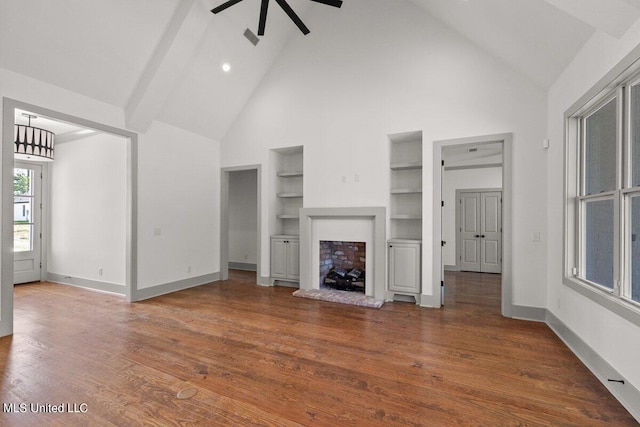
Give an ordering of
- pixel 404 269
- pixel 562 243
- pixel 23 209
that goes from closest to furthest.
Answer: pixel 562 243 < pixel 404 269 < pixel 23 209

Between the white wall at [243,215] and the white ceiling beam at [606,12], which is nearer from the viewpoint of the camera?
the white ceiling beam at [606,12]

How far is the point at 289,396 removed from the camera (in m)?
2.05

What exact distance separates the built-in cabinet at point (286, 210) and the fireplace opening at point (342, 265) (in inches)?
19.9

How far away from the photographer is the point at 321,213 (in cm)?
485

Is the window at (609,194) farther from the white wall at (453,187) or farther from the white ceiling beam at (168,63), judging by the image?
the white ceiling beam at (168,63)

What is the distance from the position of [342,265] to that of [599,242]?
331cm

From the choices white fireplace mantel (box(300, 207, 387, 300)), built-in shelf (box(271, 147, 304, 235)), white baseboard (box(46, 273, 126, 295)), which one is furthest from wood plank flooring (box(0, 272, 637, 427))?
built-in shelf (box(271, 147, 304, 235))

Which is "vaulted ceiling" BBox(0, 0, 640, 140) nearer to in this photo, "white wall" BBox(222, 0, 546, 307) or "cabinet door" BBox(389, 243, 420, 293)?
"white wall" BBox(222, 0, 546, 307)

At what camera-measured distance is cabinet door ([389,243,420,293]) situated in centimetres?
421

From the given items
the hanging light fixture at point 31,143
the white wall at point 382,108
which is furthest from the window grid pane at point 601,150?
the hanging light fixture at point 31,143

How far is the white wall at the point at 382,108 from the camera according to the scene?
11.9 feet

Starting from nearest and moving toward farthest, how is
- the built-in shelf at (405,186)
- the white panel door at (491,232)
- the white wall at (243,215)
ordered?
the built-in shelf at (405,186), the white panel door at (491,232), the white wall at (243,215)

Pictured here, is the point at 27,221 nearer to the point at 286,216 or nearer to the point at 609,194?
the point at 286,216

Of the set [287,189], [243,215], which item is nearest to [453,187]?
[287,189]
